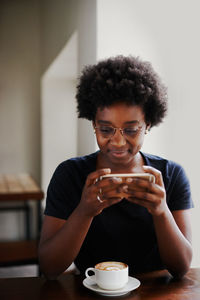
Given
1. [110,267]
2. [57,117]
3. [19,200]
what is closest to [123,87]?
[110,267]

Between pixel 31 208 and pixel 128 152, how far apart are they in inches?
125

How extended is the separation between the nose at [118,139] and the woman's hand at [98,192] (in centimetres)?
19

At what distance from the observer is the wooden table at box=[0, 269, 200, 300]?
94 cm

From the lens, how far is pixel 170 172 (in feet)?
4.40

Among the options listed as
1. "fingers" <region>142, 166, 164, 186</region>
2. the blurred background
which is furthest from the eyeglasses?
the blurred background

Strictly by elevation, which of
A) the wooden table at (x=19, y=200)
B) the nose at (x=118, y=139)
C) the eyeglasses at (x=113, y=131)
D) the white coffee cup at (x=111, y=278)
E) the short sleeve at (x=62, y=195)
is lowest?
the wooden table at (x=19, y=200)

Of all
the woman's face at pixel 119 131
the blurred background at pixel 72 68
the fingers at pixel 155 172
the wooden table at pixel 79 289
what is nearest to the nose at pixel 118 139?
the woman's face at pixel 119 131

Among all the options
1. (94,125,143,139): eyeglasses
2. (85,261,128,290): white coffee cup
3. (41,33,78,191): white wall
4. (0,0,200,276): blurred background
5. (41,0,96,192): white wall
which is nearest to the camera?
(85,261,128,290): white coffee cup

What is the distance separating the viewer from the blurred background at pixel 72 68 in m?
1.88

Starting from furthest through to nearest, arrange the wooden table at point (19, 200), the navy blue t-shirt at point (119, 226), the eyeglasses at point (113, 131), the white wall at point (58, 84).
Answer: the white wall at point (58, 84)
the wooden table at point (19, 200)
the navy blue t-shirt at point (119, 226)
the eyeglasses at point (113, 131)

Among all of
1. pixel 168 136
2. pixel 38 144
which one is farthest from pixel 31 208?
pixel 168 136

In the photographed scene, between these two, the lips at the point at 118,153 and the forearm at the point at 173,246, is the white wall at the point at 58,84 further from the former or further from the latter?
the forearm at the point at 173,246

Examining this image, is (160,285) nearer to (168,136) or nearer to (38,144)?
(168,136)

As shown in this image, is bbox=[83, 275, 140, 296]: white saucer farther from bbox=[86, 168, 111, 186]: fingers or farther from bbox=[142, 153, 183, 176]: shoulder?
bbox=[142, 153, 183, 176]: shoulder
